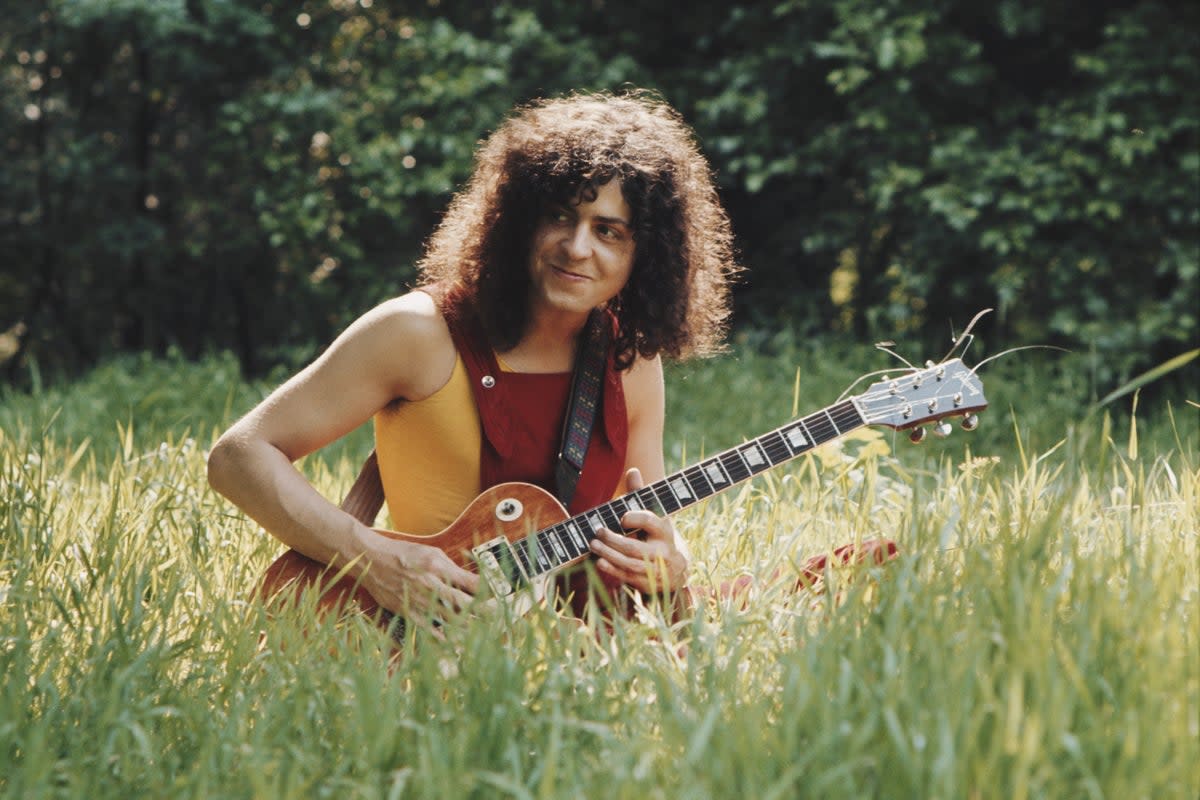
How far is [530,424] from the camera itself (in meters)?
3.02

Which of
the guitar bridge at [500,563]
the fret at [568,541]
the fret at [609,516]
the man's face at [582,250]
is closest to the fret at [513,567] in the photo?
the guitar bridge at [500,563]

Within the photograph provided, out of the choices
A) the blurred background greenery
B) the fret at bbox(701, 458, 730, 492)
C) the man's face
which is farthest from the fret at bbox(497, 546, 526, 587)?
the blurred background greenery

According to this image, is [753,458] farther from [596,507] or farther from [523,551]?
[523,551]

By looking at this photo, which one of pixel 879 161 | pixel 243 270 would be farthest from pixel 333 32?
pixel 879 161

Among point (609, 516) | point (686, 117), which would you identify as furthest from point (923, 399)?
point (686, 117)

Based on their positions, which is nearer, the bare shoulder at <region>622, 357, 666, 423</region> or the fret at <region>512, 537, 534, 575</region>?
the fret at <region>512, 537, 534, 575</region>

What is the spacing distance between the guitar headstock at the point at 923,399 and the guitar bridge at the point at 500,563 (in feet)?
2.82

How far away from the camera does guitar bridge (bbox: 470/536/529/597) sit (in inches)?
105

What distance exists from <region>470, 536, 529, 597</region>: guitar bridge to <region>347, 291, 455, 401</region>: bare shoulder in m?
0.39

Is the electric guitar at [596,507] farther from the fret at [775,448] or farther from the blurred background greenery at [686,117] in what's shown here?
the blurred background greenery at [686,117]

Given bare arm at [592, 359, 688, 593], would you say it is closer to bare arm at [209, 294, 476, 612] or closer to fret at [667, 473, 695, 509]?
fret at [667, 473, 695, 509]

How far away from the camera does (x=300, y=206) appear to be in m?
8.27

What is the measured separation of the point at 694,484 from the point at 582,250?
0.58m

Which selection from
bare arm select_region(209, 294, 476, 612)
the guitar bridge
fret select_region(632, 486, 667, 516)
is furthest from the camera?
fret select_region(632, 486, 667, 516)
